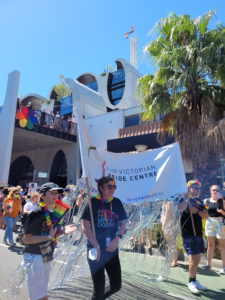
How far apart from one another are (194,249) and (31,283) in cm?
245

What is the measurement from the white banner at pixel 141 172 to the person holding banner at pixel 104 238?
0.72 metres

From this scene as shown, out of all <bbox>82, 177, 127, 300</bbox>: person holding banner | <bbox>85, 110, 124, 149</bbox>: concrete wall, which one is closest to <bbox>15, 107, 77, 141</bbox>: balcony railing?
<bbox>85, 110, 124, 149</bbox>: concrete wall

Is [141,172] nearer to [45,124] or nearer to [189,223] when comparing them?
[189,223]

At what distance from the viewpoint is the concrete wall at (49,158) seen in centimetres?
2099

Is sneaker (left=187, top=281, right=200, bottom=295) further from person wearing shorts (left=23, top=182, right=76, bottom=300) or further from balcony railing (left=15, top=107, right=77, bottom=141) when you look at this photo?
balcony railing (left=15, top=107, right=77, bottom=141)

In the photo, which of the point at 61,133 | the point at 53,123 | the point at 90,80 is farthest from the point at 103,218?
the point at 90,80

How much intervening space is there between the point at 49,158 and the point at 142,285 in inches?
825

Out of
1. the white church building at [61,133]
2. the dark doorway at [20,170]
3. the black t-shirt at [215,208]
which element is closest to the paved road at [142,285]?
the black t-shirt at [215,208]

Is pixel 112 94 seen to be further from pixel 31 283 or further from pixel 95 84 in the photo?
pixel 31 283

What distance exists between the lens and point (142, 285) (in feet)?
13.5

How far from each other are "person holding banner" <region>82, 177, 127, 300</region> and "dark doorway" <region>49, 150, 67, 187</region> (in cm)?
2075

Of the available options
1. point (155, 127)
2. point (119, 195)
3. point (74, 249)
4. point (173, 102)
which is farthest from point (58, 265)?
point (155, 127)

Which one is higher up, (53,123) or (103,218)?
(53,123)

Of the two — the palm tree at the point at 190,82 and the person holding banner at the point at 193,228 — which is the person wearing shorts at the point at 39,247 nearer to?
the person holding banner at the point at 193,228
